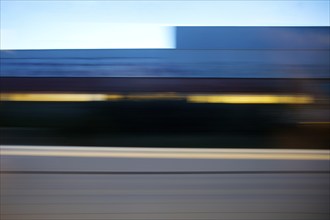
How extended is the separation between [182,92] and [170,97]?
1.73ft

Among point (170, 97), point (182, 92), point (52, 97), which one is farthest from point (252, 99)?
point (52, 97)

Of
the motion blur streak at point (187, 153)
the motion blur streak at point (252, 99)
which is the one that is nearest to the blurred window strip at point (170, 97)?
the motion blur streak at point (252, 99)

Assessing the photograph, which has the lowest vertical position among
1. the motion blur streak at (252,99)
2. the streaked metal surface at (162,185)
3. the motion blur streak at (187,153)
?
the streaked metal surface at (162,185)

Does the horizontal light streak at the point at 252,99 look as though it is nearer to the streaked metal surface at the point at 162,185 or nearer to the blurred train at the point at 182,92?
the blurred train at the point at 182,92

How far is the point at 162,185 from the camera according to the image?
10.6 ft

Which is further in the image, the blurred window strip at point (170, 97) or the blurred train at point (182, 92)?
the blurred window strip at point (170, 97)

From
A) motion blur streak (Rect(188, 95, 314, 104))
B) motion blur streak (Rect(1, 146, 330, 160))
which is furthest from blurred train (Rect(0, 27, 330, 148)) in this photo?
motion blur streak (Rect(1, 146, 330, 160))

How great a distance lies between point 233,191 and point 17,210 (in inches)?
66.6

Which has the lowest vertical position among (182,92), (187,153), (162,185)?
(162,185)

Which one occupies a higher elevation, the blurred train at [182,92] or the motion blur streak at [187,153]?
the blurred train at [182,92]

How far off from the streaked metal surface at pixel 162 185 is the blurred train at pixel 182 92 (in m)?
2.74

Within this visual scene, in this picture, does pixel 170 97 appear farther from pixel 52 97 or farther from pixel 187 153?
pixel 187 153

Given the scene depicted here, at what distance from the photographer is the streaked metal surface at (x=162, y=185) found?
2863mm

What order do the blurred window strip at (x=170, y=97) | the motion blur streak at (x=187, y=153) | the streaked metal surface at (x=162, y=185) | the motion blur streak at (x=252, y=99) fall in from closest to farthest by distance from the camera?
the streaked metal surface at (x=162, y=185), the motion blur streak at (x=187, y=153), the motion blur streak at (x=252, y=99), the blurred window strip at (x=170, y=97)
